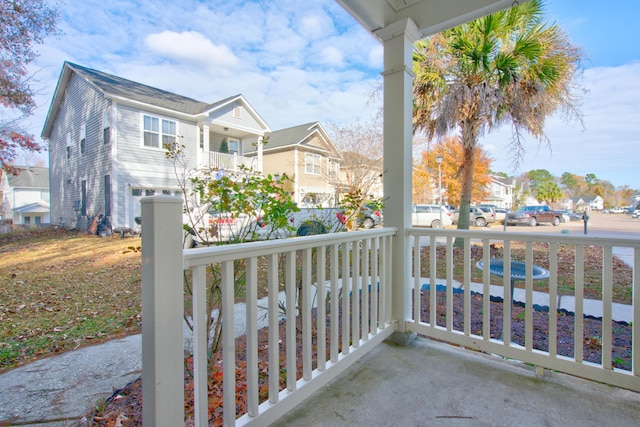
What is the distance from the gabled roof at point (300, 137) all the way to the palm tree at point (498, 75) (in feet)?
19.3

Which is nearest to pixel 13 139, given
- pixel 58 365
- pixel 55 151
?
pixel 58 365

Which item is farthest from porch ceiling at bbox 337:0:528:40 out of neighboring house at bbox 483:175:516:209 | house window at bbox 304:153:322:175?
neighboring house at bbox 483:175:516:209

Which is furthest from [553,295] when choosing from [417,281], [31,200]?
[31,200]

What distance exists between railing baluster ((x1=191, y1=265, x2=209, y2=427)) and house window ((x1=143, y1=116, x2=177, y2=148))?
762 centimetres

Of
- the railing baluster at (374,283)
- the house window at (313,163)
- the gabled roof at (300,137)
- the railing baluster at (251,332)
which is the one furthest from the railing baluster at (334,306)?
the house window at (313,163)

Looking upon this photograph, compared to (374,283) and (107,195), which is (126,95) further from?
(374,283)

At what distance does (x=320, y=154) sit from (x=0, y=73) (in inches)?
384

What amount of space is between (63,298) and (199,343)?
146 inches

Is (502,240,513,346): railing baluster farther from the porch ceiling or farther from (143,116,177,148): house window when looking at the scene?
(143,116,177,148): house window

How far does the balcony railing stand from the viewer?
0.94 m

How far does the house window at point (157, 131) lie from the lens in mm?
7695

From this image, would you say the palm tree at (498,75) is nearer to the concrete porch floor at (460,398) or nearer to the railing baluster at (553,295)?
the railing baluster at (553,295)

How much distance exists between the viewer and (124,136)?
754 cm

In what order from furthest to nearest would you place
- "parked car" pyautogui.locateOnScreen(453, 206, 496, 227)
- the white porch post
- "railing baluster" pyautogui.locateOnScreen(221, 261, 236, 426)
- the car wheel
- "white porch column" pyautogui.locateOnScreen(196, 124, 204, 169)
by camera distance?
"parked car" pyautogui.locateOnScreen(453, 206, 496, 227), "white porch column" pyautogui.locateOnScreen(196, 124, 204, 169), the car wheel, "railing baluster" pyautogui.locateOnScreen(221, 261, 236, 426), the white porch post
